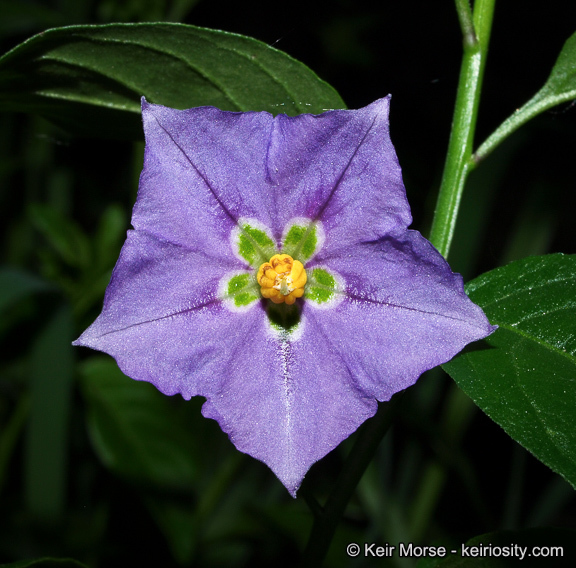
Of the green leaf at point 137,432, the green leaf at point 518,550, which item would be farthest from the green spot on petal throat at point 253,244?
the green leaf at point 137,432

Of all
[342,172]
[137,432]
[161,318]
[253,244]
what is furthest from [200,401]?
Result: [342,172]

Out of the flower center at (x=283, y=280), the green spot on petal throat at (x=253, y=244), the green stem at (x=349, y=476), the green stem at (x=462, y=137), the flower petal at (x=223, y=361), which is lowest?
the green stem at (x=349, y=476)

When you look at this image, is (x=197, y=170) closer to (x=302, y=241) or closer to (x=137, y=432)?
(x=302, y=241)

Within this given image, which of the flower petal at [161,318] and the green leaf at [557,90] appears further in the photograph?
the green leaf at [557,90]

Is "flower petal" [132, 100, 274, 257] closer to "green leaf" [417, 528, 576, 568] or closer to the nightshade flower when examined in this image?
the nightshade flower

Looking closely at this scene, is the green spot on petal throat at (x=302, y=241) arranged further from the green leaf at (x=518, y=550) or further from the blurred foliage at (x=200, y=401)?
the blurred foliage at (x=200, y=401)

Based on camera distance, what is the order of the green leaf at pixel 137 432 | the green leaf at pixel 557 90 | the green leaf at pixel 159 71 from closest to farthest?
the green leaf at pixel 159 71 < the green leaf at pixel 557 90 < the green leaf at pixel 137 432

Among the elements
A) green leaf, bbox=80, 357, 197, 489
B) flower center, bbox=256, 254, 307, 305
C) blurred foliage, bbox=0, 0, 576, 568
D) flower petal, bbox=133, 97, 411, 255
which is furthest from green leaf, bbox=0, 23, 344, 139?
green leaf, bbox=80, 357, 197, 489
